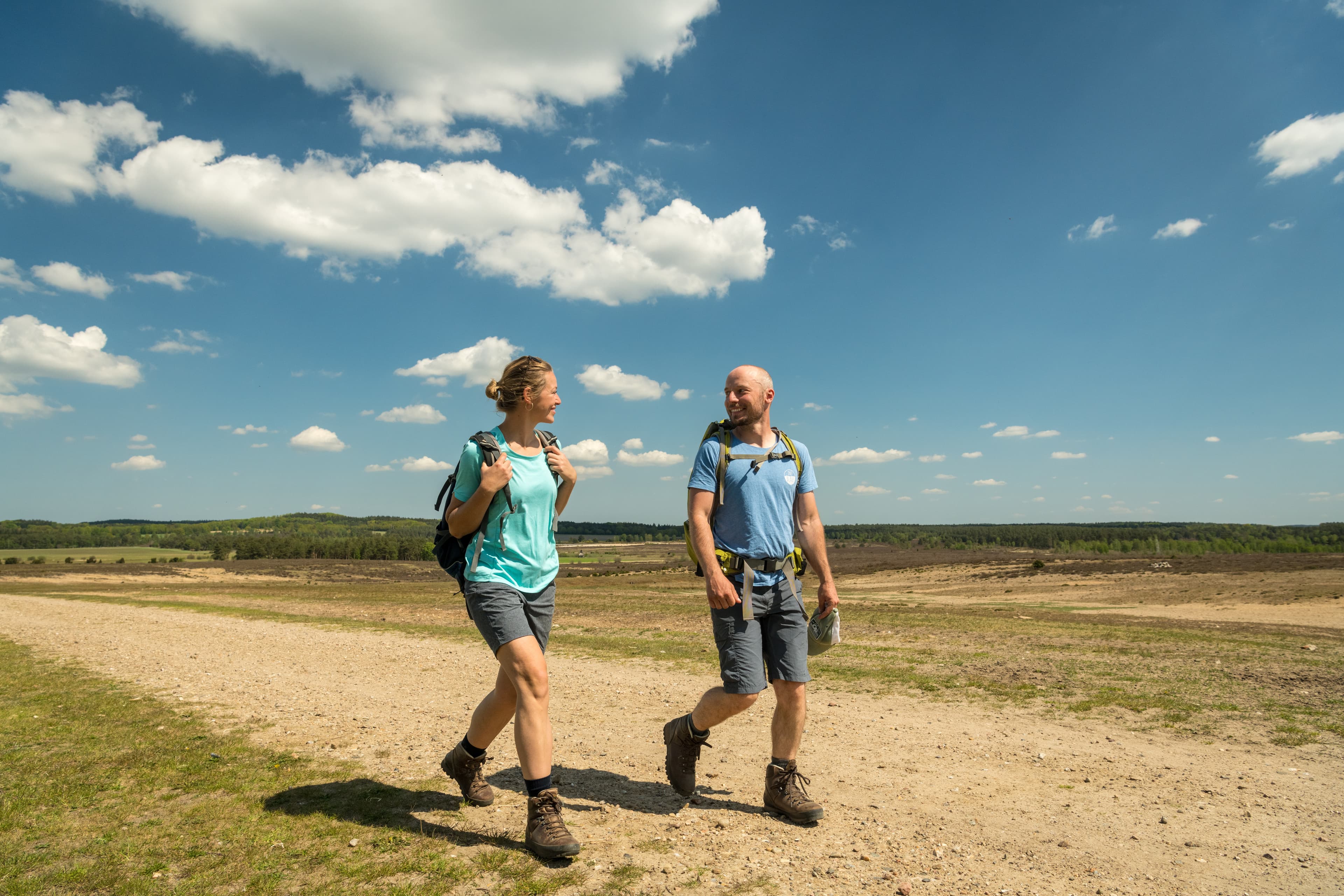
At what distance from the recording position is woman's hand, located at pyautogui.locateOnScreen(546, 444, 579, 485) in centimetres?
412

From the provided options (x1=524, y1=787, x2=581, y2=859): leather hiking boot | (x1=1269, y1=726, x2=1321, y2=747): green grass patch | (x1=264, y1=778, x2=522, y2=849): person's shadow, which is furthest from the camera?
(x1=1269, y1=726, x2=1321, y2=747): green grass patch

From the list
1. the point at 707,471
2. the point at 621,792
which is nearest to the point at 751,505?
the point at 707,471

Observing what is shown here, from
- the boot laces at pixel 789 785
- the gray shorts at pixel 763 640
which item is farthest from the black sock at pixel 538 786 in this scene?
the boot laces at pixel 789 785

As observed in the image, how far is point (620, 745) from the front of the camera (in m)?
6.11

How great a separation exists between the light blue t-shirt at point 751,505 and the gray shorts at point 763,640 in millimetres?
120

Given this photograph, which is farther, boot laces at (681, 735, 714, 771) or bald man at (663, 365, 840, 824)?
boot laces at (681, 735, 714, 771)

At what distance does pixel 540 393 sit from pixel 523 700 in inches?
64.7

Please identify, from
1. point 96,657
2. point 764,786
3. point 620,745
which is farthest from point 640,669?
point 96,657

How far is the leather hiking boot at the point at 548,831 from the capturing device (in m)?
3.57

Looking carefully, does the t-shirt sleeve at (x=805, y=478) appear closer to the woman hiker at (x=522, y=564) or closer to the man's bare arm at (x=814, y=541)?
the man's bare arm at (x=814, y=541)

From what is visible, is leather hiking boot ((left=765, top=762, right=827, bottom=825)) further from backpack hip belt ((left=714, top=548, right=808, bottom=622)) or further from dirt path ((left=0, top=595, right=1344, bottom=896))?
backpack hip belt ((left=714, top=548, right=808, bottom=622))

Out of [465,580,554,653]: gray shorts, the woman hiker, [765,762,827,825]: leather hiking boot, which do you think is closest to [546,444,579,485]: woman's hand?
the woman hiker

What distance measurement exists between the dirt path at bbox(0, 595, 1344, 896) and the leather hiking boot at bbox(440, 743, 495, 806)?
107mm

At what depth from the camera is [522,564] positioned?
12.7 ft
